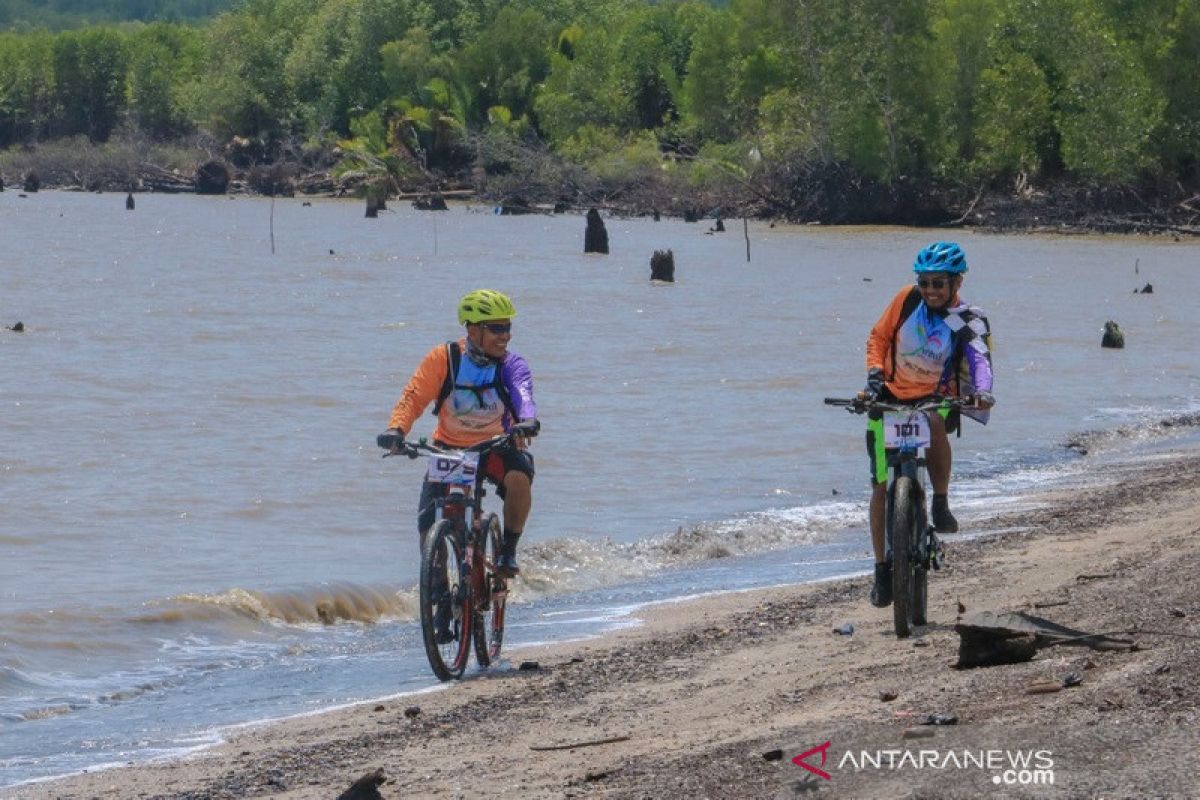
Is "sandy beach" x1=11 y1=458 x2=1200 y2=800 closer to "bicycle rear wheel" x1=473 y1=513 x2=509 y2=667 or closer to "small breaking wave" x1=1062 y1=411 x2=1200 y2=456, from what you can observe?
"bicycle rear wheel" x1=473 y1=513 x2=509 y2=667

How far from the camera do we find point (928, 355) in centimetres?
817

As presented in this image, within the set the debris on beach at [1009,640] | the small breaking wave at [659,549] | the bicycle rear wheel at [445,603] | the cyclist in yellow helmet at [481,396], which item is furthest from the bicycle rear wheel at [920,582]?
the small breaking wave at [659,549]

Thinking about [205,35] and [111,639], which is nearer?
[111,639]

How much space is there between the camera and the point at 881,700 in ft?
20.4

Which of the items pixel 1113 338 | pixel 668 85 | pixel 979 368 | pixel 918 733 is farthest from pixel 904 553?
pixel 668 85

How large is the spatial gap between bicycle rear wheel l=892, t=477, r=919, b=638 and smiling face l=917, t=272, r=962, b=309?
0.73m

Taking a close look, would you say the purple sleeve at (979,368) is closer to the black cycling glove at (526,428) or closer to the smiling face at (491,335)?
the black cycling glove at (526,428)

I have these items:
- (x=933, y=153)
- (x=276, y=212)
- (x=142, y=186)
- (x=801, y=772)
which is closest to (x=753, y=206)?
(x=933, y=153)

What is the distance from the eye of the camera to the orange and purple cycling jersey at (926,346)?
8133 millimetres

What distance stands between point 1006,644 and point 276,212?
79416 millimetres

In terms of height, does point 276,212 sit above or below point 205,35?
below

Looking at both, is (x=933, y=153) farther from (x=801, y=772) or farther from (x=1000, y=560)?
(x=801, y=772)
